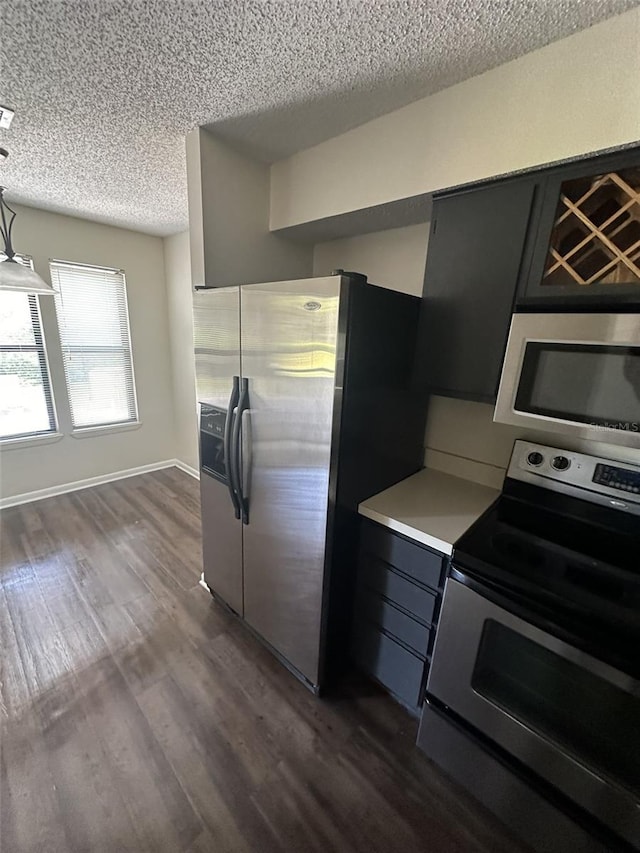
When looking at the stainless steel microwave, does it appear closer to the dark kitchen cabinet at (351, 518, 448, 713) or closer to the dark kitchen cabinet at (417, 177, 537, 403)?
the dark kitchen cabinet at (417, 177, 537, 403)

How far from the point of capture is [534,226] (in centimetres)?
118

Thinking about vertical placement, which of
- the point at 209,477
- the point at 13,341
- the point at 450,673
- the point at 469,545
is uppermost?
the point at 13,341

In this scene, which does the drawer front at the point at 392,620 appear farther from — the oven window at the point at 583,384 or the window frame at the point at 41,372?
the window frame at the point at 41,372

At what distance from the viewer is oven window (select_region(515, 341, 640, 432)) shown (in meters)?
1.04

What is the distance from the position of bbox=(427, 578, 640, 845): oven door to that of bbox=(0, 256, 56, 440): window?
377cm

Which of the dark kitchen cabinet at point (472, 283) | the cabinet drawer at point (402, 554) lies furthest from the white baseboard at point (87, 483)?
the dark kitchen cabinet at point (472, 283)

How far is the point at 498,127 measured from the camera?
123 cm

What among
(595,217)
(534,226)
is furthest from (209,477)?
(595,217)

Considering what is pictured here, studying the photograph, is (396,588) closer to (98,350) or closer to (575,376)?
(575,376)

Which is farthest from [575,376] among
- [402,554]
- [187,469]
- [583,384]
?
[187,469]

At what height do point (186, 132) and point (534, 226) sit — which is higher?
point (186, 132)

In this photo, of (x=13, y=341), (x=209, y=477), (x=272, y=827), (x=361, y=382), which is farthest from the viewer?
(x=13, y=341)

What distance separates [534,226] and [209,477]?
6.03 ft

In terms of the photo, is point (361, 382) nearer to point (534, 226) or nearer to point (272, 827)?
point (534, 226)
